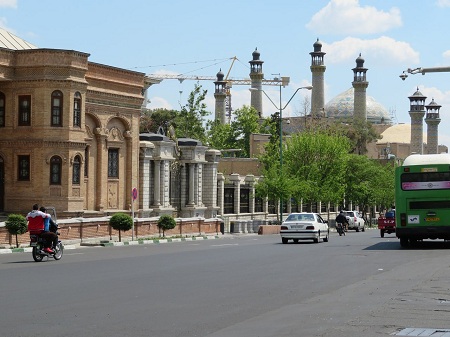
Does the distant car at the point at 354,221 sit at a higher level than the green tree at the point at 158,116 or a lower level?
lower

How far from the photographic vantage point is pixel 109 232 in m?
44.1

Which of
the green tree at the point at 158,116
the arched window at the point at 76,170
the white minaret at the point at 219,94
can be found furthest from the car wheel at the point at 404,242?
the white minaret at the point at 219,94

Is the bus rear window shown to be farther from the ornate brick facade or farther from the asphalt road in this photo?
the ornate brick facade

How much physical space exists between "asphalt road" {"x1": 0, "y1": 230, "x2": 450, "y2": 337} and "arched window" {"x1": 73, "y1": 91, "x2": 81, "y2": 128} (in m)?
17.4

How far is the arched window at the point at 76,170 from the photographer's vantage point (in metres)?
45.3

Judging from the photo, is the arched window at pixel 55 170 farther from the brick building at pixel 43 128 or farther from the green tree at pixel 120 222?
the green tree at pixel 120 222

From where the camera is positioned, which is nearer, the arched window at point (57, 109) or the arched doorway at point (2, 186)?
the arched window at point (57, 109)

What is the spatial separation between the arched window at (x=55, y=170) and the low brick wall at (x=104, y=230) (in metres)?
3.24

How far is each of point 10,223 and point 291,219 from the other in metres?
12.9

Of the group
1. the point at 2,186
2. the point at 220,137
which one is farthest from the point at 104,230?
the point at 220,137

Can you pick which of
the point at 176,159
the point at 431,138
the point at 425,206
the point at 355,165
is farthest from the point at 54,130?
the point at 431,138

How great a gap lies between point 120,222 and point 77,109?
658 cm

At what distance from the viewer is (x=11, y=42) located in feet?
160

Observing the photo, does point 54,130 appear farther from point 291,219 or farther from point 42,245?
point 42,245
